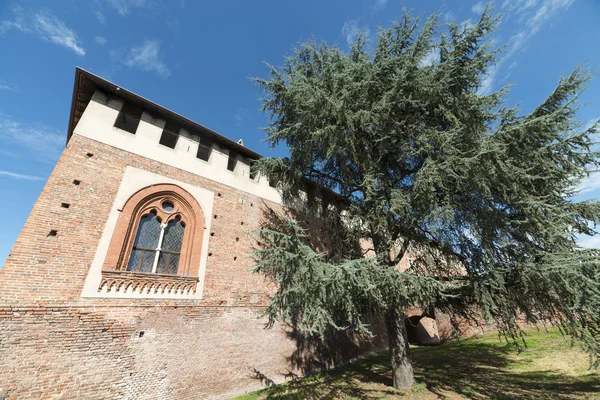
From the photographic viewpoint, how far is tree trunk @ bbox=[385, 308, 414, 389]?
6.83 metres

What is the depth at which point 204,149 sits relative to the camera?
33.7ft

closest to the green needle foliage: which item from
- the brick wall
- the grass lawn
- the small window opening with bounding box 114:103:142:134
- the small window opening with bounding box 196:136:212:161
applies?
the grass lawn

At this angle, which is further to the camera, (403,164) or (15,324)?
(403,164)

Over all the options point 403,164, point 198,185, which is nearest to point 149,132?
point 198,185

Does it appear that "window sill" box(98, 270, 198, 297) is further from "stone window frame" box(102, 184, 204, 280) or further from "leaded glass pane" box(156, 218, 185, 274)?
"leaded glass pane" box(156, 218, 185, 274)

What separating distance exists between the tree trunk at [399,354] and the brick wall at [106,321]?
13.3ft

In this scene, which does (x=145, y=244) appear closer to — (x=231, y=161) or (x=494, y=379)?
(x=231, y=161)

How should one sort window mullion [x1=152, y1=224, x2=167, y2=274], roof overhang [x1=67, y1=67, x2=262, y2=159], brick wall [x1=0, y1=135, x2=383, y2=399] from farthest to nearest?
roof overhang [x1=67, y1=67, x2=262, y2=159] → window mullion [x1=152, y1=224, x2=167, y2=274] → brick wall [x1=0, y1=135, x2=383, y2=399]

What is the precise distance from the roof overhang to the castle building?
4 cm

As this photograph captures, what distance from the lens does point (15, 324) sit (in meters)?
5.21

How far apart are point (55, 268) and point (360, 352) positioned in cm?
1289

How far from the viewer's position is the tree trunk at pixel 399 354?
269 inches

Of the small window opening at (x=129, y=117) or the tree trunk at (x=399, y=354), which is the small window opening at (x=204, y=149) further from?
the tree trunk at (x=399, y=354)

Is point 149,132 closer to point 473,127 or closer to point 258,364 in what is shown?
point 258,364
